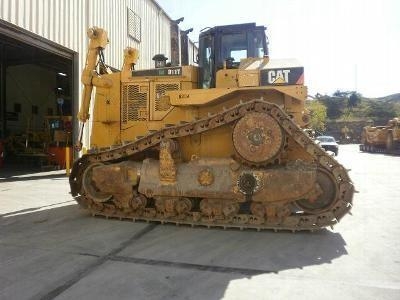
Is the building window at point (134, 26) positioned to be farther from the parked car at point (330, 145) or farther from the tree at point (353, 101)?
the tree at point (353, 101)

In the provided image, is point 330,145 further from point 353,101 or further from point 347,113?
point 353,101

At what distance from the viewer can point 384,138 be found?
1237 inches

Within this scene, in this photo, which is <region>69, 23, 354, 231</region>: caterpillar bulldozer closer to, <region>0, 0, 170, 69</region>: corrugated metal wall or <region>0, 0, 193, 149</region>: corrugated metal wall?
<region>0, 0, 193, 149</region>: corrugated metal wall

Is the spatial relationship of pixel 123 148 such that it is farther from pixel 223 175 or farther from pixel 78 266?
pixel 78 266

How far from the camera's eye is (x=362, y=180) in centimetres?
1219

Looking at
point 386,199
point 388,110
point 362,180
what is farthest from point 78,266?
point 388,110

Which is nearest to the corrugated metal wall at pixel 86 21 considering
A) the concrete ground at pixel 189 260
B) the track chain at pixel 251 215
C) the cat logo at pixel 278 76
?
the cat logo at pixel 278 76

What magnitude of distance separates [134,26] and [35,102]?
417 inches

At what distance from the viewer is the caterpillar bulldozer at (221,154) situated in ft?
A: 18.2

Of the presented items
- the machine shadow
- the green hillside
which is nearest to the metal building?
the machine shadow

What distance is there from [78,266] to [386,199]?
7.18 meters

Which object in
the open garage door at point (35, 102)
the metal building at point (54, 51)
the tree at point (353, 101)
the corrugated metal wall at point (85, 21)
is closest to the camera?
the corrugated metal wall at point (85, 21)

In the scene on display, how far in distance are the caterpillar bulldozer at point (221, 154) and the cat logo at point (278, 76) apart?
2cm

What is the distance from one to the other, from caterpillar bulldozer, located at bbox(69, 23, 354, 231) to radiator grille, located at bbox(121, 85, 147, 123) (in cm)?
2
